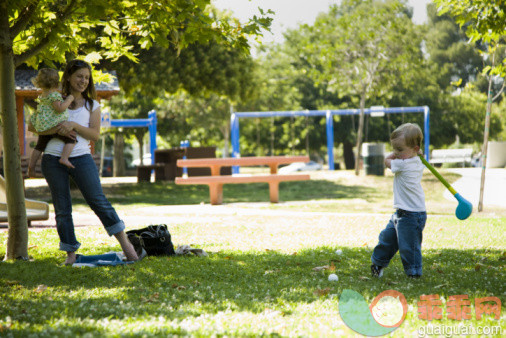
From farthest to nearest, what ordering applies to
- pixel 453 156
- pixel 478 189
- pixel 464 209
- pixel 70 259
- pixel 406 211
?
pixel 453 156 → pixel 478 189 → pixel 70 259 → pixel 464 209 → pixel 406 211

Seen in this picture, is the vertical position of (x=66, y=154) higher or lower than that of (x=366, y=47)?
lower

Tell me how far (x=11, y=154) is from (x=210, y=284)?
259 cm

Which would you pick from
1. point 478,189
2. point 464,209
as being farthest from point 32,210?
point 478,189

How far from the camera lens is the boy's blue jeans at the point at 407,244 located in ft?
17.5

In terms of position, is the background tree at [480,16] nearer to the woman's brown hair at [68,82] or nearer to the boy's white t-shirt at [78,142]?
the woman's brown hair at [68,82]

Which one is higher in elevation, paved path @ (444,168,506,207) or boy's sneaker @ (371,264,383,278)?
boy's sneaker @ (371,264,383,278)

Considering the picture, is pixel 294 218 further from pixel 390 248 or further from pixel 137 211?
pixel 390 248

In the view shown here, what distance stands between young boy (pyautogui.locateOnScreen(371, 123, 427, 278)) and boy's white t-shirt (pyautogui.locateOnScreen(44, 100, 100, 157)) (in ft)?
9.21

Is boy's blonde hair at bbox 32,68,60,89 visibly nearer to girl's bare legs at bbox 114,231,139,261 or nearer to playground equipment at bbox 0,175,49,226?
girl's bare legs at bbox 114,231,139,261

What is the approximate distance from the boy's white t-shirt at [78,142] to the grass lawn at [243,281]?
106 cm

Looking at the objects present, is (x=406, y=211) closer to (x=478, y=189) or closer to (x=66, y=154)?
(x=66, y=154)

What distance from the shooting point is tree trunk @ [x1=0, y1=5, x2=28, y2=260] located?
6.23 meters

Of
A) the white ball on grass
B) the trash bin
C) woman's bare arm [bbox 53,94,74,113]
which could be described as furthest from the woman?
the trash bin

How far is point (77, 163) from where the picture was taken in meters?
5.77
